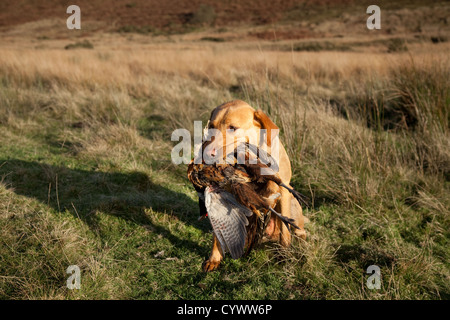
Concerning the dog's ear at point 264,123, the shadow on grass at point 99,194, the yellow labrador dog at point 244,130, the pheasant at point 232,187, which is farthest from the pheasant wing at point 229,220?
the shadow on grass at point 99,194

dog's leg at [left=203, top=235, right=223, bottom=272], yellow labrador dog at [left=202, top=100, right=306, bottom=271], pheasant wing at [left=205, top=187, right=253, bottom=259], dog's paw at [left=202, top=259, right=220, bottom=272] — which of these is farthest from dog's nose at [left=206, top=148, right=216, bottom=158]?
dog's paw at [left=202, top=259, right=220, bottom=272]

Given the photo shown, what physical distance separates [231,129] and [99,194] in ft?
7.13

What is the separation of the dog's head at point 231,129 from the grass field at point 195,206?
102 centimetres

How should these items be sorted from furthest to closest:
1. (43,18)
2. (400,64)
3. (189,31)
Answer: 1. (189,31)
2. (43,18)
3. (400,64)

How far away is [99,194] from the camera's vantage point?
346cm

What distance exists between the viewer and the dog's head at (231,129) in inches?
73.4

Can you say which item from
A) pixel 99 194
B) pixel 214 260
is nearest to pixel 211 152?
pixel 214 260

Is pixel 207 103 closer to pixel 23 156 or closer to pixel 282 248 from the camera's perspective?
pixel 23 156


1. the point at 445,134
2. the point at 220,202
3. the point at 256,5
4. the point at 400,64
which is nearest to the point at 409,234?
the point at 445,134

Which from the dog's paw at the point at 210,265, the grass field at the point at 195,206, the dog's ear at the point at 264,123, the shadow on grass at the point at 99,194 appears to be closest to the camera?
the dog's ear at the point at 264,123

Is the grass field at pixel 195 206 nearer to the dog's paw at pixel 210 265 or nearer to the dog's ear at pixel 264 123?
the dog's paw at pixel 210 265

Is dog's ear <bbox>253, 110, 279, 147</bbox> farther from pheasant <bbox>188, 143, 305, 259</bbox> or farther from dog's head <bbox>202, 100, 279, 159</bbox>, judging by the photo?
pheasant <bbox>188, 143, 305, 259</bbox>

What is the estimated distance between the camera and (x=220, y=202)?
1.93 meters

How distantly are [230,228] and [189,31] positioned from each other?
31.8 m
